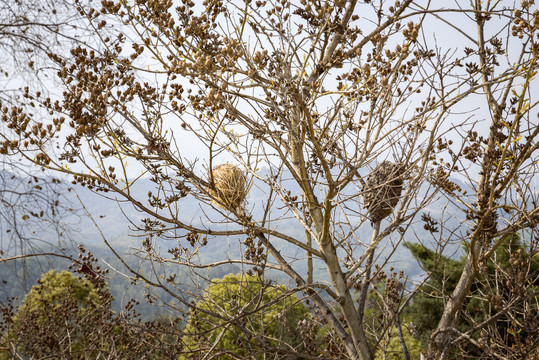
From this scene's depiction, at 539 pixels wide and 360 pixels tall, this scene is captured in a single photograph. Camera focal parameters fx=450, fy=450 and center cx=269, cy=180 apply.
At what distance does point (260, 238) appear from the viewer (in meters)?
3.37

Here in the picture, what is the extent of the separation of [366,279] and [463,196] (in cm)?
105

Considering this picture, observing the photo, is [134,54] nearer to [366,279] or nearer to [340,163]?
[340,163]

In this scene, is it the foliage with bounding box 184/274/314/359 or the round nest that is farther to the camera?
the round nest

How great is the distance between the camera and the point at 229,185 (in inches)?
124

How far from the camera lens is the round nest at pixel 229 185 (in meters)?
3.16

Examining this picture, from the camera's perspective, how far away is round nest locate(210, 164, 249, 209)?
3162 mm

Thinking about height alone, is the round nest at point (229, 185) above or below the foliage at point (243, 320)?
above

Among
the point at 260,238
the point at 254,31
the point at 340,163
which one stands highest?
the point at 254,31

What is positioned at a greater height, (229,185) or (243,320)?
(229,185)

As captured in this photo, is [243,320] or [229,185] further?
[243,320]

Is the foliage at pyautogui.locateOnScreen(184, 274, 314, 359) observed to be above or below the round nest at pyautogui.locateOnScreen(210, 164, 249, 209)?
below

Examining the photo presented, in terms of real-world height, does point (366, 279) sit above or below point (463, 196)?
below

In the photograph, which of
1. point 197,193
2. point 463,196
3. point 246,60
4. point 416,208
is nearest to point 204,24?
point 246,60

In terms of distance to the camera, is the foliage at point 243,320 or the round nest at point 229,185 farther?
the round nest at point 229,185
